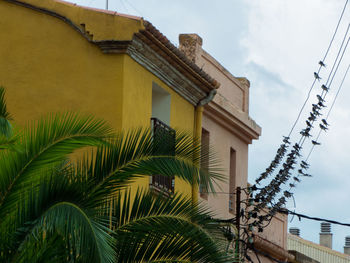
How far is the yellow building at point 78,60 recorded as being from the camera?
18484mm

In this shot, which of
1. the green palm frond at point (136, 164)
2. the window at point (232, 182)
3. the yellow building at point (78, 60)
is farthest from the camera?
the window at point (232, 182)

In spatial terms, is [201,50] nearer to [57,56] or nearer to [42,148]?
[57,56]

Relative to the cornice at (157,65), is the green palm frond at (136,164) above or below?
below

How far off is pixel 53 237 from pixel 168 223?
6.39ft

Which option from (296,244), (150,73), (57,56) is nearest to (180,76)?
(150,73)

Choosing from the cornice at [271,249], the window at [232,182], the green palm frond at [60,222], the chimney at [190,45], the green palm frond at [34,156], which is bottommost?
the green palm frond at [60,222]

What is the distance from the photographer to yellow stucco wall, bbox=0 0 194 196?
60.8ft

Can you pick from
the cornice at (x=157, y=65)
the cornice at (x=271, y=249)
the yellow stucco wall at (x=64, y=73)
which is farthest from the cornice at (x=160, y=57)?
the cornice at (x=271, y=249)

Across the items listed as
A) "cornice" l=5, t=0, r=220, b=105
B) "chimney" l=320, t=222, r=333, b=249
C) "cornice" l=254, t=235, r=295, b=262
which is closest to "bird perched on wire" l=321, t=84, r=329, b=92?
"cornice" l=5, t=0, r=220, b=105

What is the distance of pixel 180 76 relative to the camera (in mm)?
20672

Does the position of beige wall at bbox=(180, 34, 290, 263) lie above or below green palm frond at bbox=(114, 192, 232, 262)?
above

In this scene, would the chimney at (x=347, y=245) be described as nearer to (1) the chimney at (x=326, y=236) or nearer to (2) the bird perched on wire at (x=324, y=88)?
(1) the chimney at (x=326, y=236)

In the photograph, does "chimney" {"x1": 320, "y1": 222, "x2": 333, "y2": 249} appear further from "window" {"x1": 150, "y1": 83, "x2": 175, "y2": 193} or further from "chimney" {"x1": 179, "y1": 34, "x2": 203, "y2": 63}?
"window" {"x1": 150, "y1": 83, "x2": 175, "y2": 193}

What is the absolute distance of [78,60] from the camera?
18.9 m
